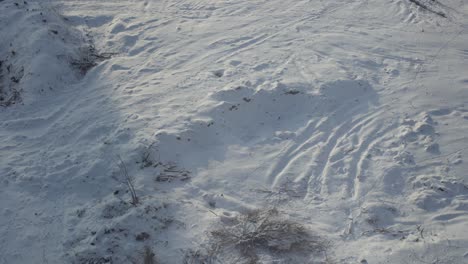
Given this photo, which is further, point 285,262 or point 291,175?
point 291,175

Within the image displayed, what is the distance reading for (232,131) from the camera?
22.5 ft

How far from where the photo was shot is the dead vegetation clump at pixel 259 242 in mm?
5004

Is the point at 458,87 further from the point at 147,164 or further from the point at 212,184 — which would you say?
the point at 147,164

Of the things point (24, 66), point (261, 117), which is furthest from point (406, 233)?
point (24, 66)

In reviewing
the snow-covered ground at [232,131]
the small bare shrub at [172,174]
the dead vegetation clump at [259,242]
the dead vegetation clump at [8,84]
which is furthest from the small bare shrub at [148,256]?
the dead vegetation clump at [8,84]

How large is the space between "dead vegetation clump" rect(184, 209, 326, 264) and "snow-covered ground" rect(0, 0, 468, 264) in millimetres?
27

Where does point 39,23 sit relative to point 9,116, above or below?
above

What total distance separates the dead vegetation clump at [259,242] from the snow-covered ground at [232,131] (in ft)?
0.09

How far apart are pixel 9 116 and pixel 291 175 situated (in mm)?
5234

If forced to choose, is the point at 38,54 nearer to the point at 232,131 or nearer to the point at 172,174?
the point at 172,174

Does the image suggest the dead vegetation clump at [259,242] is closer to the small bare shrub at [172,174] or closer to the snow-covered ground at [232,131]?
the snow-covered ground at [232,131]

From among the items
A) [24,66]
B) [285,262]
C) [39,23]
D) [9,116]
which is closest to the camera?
[285,262]

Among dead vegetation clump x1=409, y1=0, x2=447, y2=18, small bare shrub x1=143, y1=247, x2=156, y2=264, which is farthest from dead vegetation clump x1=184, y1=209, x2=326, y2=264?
dead vegetation clump x1=409, y1=0, x2=447, y2=18

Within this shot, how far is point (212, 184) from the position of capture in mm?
5973
